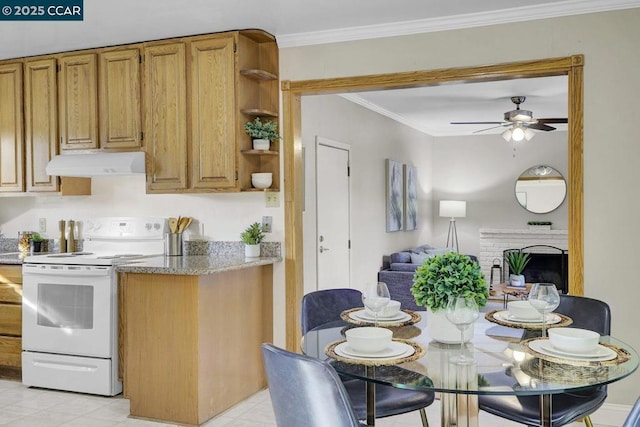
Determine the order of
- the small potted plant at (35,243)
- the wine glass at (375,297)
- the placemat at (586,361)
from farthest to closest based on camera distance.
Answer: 1. the small potted plant at (35,243)
2. the wine glass at (375,297)
3. the placemat at (586,361)

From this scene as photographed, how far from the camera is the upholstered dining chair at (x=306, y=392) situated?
1618mm

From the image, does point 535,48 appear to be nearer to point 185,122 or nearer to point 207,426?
point 185,122

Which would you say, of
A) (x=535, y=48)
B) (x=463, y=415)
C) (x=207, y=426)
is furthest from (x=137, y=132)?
(x=463, y=415)

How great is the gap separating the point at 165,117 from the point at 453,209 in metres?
5.39

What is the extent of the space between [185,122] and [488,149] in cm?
589

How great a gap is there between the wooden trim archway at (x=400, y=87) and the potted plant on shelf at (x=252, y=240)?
0.19 m

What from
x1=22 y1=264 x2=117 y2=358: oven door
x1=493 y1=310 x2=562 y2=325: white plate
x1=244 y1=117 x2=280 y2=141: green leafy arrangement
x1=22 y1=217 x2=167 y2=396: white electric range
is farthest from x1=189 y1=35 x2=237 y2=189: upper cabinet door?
x1=493 y1=310 x2=562 y2=325: white plate

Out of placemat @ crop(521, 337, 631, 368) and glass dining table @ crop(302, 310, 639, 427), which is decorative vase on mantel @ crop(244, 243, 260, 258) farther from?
placemat @ crop(521, 337, 631, 368)

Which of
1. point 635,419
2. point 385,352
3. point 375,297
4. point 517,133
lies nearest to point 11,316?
point 375,297

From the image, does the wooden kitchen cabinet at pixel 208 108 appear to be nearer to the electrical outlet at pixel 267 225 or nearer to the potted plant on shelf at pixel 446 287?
the electrical outlet at pixel 267 225

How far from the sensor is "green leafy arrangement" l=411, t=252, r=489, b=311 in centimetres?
201

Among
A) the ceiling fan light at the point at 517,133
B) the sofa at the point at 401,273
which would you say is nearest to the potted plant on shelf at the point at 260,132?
Result: the sofa at the point at 401,273

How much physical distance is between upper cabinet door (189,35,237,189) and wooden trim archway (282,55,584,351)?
39 cm

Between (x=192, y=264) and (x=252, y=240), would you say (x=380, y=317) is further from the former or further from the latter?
(x=252, y=240)
